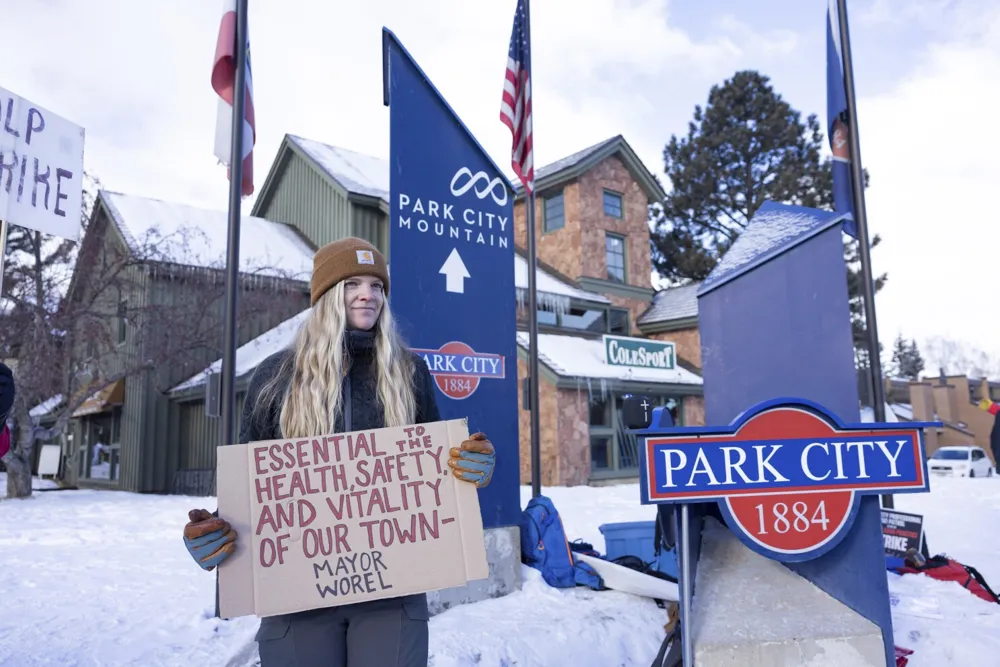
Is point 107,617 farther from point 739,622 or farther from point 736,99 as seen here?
point 736,99

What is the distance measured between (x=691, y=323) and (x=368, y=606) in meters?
17.9

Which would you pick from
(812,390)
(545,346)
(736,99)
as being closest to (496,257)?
(812,390)

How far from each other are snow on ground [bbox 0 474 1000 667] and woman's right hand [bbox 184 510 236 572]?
90.8 inches

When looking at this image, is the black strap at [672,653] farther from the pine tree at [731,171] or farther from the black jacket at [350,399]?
the pine tree at [731,171]

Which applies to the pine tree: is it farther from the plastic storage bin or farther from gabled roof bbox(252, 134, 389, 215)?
the plastic storage bin

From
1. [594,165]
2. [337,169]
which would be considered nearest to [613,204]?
[594,165]

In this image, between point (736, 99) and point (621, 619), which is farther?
point (736, 99)

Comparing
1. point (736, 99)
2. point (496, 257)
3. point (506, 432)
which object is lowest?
point (506, 432)

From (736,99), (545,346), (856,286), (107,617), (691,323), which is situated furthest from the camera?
(736,99)

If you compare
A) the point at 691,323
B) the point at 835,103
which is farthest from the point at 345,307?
the point at 691,323

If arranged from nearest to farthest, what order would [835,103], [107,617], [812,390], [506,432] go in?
[812,390]
[107,617]
[506,432]
[835,103]

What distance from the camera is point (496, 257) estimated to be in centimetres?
576

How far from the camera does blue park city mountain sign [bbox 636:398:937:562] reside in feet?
9.10

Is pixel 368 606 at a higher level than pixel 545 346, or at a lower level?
lower
